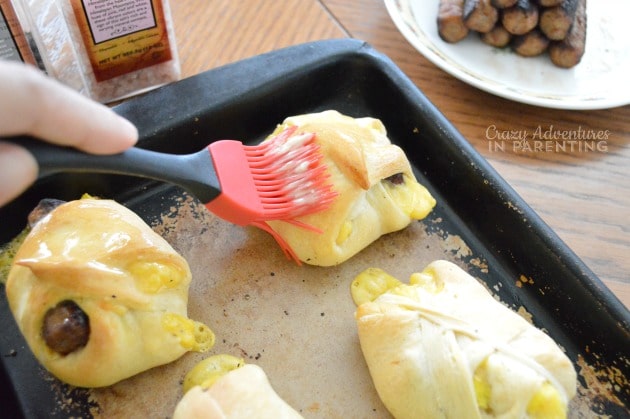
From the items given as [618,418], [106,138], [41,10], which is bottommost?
[618,418]

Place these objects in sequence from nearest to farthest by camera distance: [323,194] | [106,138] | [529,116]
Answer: [106,138], [323,194], [529,116]

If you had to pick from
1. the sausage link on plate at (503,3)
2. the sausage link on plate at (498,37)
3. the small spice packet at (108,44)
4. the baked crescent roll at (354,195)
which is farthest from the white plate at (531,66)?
the small spice packet at (108,44)

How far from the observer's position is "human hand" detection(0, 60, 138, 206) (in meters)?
0.62

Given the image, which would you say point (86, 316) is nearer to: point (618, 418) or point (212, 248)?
point (212, 248)

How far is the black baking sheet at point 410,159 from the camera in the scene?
42.5 inches

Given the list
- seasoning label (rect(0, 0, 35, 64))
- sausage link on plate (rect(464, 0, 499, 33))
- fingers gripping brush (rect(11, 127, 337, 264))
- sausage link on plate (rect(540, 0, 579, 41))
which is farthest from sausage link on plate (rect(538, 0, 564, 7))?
seasoning label (rect(0, 0, 35, 64))

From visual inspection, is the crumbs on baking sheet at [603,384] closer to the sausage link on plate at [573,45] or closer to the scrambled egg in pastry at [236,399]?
the scrambled egg in pastry at [236,399]

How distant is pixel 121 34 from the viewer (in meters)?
1.29

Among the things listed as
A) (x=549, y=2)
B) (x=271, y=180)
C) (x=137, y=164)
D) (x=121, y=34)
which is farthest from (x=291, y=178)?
(x=549, y=2)

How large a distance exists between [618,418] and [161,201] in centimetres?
102

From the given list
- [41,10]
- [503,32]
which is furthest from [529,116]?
[41,10]

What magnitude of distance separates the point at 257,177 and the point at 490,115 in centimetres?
74

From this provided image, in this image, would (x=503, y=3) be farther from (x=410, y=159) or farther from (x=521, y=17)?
(x=410, y=159)

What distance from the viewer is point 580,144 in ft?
4.93
